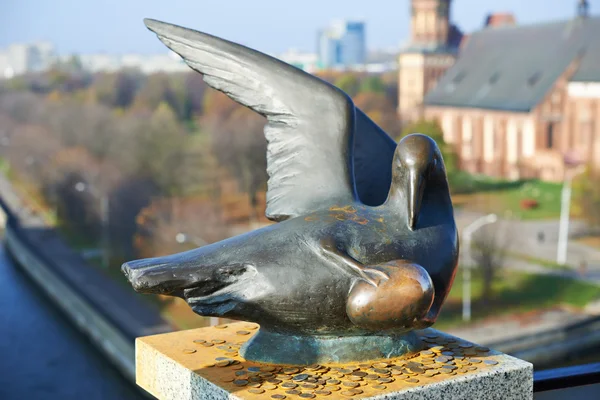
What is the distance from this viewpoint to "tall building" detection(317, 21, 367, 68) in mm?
149875

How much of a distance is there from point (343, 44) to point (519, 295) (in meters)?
121

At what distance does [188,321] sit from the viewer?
3484cm

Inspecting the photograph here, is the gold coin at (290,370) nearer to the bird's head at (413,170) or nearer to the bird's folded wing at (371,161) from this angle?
the bird's head at (413,170)

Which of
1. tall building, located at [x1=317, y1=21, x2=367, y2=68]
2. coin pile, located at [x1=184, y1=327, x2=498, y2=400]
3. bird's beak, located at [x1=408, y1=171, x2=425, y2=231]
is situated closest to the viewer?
coin pile, located at [x1=184, y1=327, x2=498, y2=400]

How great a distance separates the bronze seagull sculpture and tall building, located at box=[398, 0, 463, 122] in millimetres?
66651

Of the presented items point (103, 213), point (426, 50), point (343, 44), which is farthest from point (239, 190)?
point (343, 44)

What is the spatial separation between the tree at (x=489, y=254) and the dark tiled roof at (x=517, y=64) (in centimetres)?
2204

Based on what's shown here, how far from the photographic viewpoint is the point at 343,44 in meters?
152

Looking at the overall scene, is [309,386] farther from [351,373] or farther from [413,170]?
[413,170]

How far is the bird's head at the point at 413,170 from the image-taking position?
6562mm

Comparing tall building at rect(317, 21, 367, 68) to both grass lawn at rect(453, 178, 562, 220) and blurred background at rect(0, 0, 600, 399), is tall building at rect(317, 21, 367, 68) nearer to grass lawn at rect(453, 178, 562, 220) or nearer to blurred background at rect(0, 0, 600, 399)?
blurred background at rect(0, 0, 600, 399)

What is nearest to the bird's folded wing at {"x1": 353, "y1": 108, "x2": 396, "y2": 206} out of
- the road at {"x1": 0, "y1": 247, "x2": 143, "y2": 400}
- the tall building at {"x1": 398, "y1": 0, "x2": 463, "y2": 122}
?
the road at {"x1": 0, "y1": 247, "x2": 143, "y2": 400}

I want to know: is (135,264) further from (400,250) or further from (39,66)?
(39,66)

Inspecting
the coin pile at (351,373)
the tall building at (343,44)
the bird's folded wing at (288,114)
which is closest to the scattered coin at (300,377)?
the coin pile at (351,373)
